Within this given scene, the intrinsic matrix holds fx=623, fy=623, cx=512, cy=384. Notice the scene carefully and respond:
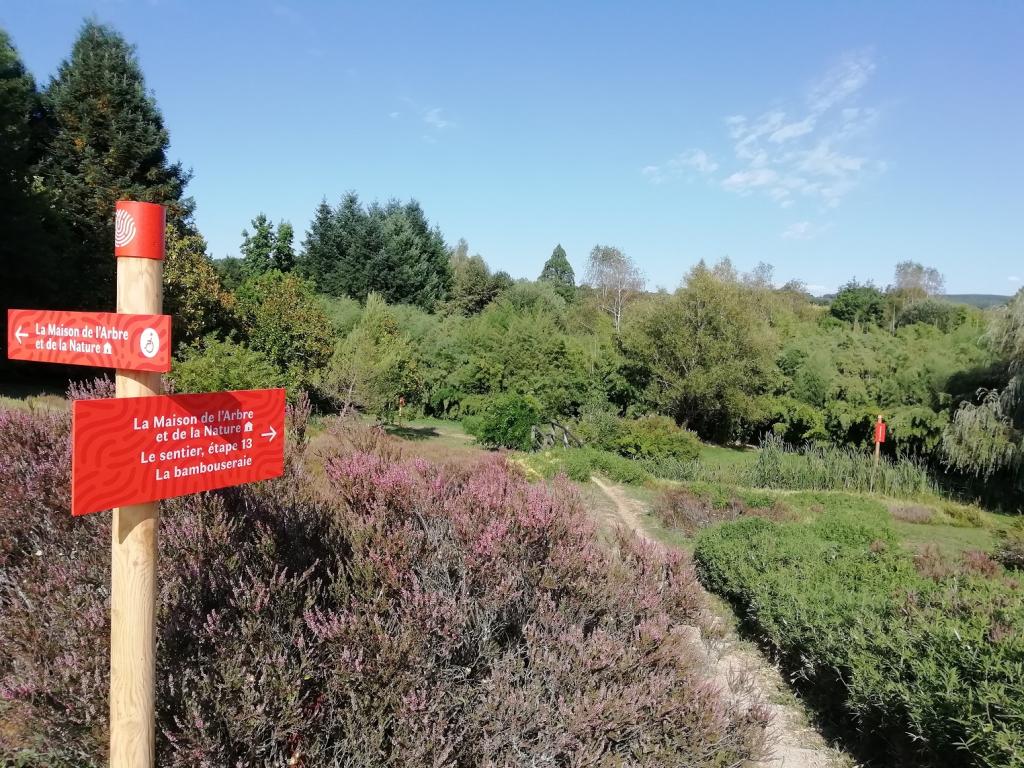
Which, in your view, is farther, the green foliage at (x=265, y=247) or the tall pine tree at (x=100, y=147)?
the green foliage at (x=265, y=247)

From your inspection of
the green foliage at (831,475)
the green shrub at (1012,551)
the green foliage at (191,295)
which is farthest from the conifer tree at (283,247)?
the green shrub at (1012,551)

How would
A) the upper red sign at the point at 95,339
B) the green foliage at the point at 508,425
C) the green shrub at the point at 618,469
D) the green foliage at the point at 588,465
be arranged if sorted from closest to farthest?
the upper red sign at the point at 95,339 < the green foliage at the point at 588,465 < the green shrub at the point at 618,469 < the green foliage at the point at 508,425

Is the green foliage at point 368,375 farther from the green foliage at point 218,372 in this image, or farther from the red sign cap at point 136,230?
the red sign cap at point 136,230

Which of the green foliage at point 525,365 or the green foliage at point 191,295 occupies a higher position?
the green foliage at point 191,295

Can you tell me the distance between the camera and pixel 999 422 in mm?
15984

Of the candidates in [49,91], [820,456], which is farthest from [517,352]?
[49,91]

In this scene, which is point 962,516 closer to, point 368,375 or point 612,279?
point 368,375

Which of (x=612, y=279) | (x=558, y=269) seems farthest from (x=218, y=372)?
(x=558, y=269)

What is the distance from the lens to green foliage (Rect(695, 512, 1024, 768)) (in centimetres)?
334

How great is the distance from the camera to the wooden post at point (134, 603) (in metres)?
1.82

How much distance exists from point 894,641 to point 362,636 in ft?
11.9

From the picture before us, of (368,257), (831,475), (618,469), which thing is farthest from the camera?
(368,257)

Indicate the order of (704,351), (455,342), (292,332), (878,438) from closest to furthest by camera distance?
1. (878,438)
2. (292,332)
3. (704,351)
4. (455,342)

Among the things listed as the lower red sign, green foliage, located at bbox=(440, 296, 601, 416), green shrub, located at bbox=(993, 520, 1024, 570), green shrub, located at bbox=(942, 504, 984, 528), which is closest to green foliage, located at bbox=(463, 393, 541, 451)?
green foliage, located at bbox=(440, 296, 601, 416)
